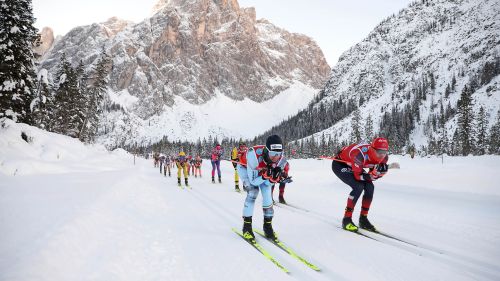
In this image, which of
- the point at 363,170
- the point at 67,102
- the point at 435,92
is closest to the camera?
the point at 363,170

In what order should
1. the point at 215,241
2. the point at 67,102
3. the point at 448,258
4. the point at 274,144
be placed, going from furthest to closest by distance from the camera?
the point at 67,102 → the point at 274,144 → the point at 215,241 → the point at 448,258

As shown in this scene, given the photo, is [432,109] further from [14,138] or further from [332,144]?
[14,138]

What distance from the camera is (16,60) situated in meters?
22.4

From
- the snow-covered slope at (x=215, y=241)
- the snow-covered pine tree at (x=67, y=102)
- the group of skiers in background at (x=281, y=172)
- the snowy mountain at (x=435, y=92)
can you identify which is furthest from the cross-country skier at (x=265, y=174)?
the snowy mountain at (x=435, y=92)

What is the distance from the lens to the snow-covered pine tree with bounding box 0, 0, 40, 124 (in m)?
21.5

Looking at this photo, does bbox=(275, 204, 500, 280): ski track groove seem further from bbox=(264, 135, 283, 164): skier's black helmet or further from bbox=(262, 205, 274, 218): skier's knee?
bbox=(264, 135, 283, 164): skier's black helmet

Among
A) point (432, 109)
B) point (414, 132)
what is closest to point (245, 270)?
point (414, 132)

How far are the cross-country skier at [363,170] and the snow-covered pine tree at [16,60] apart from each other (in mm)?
23416

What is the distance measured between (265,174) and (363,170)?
2.47 m

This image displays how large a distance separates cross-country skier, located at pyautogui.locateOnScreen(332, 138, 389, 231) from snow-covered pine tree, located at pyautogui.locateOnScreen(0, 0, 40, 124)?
23.4 m

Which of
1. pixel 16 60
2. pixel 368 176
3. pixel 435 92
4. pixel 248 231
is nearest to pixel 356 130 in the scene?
pixel 435 92

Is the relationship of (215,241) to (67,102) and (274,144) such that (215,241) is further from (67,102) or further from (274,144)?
(67,102)

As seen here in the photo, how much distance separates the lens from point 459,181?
43.2 feet

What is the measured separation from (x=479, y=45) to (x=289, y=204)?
206m
